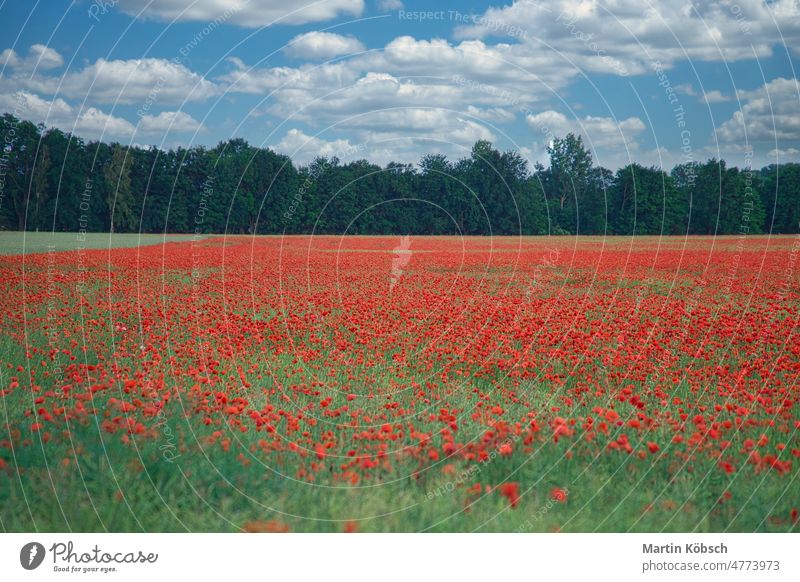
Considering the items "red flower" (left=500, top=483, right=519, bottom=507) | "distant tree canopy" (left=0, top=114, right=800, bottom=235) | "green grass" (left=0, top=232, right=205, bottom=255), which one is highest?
"distant tree canopy" (left=0, top=114, right=800, bottom=235)

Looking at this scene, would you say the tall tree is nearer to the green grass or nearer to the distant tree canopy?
the distant tree canopy

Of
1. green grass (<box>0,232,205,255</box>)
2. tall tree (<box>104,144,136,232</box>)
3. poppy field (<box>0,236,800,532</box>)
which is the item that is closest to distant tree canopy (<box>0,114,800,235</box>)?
tall tree (<box>104,144,136,232</box>)

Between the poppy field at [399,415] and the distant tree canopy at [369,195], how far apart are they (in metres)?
5.06

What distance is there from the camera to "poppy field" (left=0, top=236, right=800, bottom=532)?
454cm

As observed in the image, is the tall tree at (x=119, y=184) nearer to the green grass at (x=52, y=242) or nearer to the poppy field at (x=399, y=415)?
the green grass at (x=52, y=242)

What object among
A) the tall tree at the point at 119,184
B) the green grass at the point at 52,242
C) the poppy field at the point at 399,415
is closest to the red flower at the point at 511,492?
the poppy field at the point at 399,415

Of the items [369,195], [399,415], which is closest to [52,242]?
[369,195]

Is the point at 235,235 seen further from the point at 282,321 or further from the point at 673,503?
the point at 673,503

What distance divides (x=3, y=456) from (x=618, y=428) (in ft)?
14.0

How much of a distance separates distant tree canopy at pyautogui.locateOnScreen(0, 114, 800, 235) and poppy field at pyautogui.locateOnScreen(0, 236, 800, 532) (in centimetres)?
506

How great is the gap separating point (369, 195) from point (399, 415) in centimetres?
1912

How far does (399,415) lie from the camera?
19.7ft

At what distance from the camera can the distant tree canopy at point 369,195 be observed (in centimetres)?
1964

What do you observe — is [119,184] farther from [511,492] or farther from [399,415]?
[511,492]
